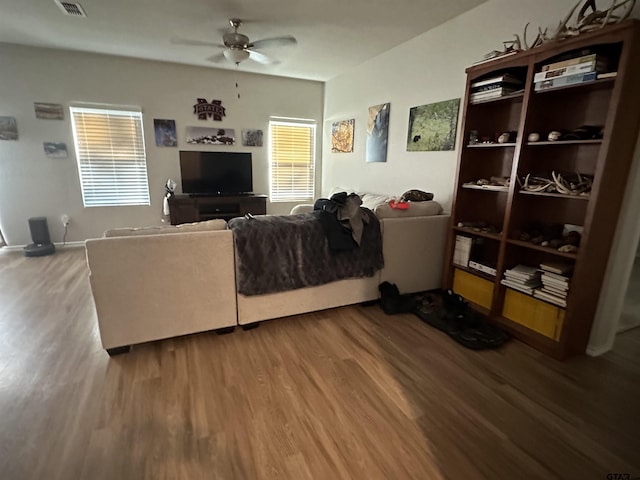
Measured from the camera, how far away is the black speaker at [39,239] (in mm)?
4117

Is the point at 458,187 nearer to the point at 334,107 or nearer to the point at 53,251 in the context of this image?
the point at 334,107

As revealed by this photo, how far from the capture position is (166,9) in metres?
2.90

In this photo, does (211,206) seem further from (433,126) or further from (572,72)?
(572,72)

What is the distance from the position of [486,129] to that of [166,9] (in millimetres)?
3058

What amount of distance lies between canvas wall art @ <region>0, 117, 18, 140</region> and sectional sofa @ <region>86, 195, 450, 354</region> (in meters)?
3.56

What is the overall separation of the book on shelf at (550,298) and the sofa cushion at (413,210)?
111 cm

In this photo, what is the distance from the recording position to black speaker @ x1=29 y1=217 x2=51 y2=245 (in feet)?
13.7

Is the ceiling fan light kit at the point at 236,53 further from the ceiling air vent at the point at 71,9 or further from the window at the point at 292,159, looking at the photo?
the window at the point at 292,159

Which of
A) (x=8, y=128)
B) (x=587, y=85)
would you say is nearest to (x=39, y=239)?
(x=8, y=128)

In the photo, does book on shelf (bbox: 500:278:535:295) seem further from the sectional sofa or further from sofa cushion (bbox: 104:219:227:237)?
sofa cushion (bbox: 104:219:227:237)

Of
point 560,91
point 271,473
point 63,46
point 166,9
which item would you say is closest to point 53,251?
point 63,46

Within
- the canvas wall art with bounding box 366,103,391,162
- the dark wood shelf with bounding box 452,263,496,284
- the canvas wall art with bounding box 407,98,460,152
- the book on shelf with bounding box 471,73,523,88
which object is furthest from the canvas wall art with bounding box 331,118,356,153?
the dark wood shelf with bounding box 452,263,496,284

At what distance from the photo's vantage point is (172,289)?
6.92 ft

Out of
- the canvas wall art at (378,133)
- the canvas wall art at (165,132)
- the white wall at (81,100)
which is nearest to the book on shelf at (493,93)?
the canvas wall art at (378,133)
